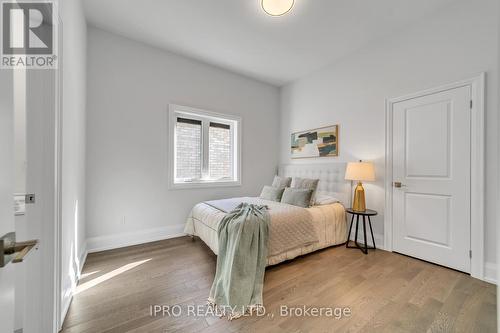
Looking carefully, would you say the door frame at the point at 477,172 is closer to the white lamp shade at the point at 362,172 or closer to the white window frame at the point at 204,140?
the white lamp shade at the point at 362,172

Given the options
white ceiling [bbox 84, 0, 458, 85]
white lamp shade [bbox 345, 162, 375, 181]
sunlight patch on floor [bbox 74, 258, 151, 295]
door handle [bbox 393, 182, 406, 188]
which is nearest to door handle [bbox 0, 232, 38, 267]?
sunlight patch on floor [bbox 74, 258, 151, 295]

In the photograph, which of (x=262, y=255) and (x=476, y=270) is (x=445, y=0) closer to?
(x=476, y=270)

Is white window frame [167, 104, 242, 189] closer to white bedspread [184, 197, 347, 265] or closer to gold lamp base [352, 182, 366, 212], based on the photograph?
white bedspread [184, 197, 347, 265]

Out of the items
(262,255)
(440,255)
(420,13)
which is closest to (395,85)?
(420,13)

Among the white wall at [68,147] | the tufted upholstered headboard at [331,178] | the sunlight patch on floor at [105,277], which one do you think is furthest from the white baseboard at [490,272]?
the white wall at [68,147]

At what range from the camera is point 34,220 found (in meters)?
1.24

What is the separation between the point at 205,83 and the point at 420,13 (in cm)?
318

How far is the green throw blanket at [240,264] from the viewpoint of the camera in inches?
64.1

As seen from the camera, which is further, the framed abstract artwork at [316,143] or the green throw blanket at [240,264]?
the framed abstract artwork at [316,143]

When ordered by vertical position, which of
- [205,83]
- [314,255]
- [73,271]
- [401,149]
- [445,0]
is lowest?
[314,255]

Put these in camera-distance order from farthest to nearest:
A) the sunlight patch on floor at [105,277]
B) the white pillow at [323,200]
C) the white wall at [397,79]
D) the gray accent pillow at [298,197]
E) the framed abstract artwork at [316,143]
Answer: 1. the framed abstract artwork at [316,143]
2. the white pillow at [323,200]
3. the gray accent pillow at [298,197]
4. the white wall at [397,79]
5. the sunlight patch on floor at [105,277]

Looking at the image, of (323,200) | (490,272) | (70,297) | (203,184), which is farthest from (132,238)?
(490,272)

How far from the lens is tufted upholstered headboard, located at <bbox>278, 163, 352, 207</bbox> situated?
3.23 meters

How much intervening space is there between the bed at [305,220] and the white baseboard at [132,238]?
0.42 m
